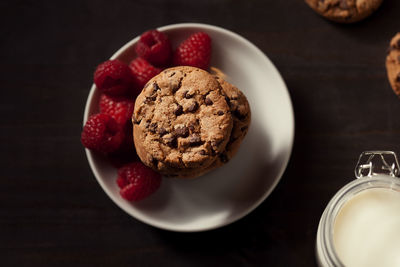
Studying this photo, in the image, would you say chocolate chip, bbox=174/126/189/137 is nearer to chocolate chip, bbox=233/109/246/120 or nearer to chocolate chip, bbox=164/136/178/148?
chocolate chip, bbox=164/136/178/148

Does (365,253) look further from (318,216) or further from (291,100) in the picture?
(291,100)

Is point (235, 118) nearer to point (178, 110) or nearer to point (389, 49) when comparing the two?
point (178, 110)

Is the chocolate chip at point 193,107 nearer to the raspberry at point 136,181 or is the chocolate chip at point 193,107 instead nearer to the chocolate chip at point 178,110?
the chocolate chip at point 178,110

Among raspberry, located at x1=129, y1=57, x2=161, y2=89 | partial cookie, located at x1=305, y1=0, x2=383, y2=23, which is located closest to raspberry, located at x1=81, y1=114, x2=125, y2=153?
raspberry, located at x1=129, y1=57, x2=161, y2=89

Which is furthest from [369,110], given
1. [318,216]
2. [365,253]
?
[365,253]

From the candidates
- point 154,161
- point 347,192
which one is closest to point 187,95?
point 154,161

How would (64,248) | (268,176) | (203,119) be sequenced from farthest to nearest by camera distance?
(64,248) → (268,176) → (203,119)

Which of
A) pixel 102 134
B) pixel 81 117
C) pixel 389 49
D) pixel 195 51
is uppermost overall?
pixel 389 49
